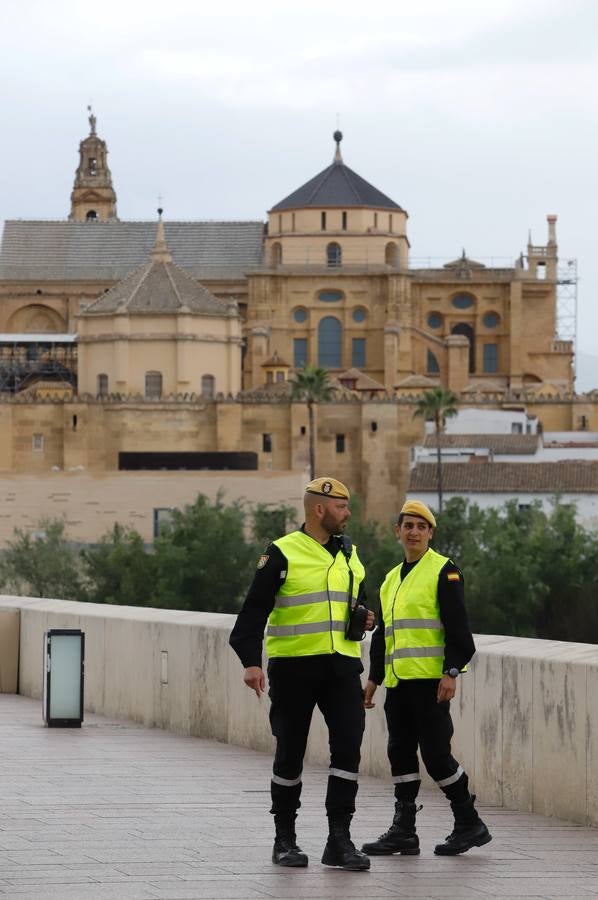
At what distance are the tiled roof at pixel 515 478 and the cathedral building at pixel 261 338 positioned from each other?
9.46 m

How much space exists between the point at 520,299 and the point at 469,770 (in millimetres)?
92003

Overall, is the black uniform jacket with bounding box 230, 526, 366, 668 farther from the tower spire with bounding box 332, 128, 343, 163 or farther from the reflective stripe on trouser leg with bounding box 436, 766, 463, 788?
the tower spire with bounding box 332, 128, 343, 163

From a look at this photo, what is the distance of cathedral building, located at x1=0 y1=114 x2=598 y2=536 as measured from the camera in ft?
289

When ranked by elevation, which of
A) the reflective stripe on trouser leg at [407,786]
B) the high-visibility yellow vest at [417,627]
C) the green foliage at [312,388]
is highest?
the green foliage at [312,388]

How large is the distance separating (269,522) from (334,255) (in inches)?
1191

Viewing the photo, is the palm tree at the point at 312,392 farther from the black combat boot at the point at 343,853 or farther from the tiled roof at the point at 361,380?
the black combat boot at the point at 343,853

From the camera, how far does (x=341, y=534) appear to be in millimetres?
9016

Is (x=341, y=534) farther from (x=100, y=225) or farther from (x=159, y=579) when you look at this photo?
(x=100, y=225)

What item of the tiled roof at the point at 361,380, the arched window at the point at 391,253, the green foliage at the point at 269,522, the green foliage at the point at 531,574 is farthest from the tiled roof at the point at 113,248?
the green foliage at the point at 531,574

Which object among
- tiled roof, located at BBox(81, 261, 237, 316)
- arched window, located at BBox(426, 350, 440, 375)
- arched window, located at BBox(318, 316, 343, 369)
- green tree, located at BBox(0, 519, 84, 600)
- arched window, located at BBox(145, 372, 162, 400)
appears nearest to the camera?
green tree, located at BBox(0, 519, 84, 600)

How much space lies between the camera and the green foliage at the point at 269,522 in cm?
7388

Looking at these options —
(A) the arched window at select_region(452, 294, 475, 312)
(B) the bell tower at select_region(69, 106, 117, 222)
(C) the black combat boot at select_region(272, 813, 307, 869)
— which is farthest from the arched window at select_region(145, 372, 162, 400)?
(C) the black combat boot at select_region(272, 813, 307, 869)

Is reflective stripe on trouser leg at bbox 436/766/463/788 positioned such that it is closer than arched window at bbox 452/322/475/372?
Yes

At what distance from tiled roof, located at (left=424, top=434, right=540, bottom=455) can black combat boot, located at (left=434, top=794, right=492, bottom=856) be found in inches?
2872
